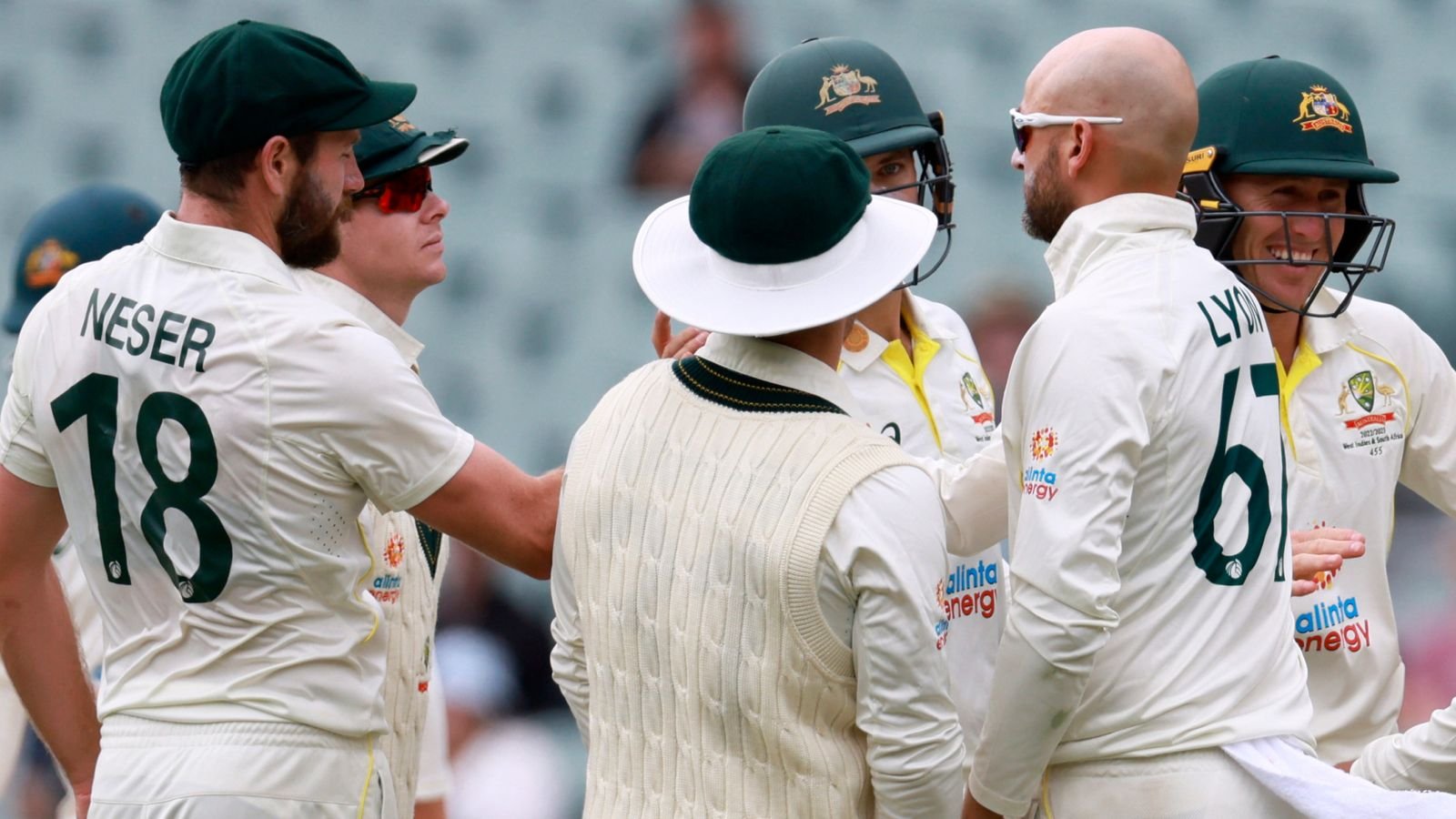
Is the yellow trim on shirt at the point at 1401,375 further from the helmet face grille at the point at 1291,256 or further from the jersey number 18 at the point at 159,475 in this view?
the jersey number 18 at the point at 159,475

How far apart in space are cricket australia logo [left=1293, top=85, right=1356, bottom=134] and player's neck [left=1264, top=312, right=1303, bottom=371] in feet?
1.05

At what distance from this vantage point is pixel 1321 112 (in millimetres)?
2936

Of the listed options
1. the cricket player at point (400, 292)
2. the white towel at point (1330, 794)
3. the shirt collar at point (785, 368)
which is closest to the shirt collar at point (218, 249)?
the cricket player at point (400, 292)

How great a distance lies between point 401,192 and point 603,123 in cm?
254

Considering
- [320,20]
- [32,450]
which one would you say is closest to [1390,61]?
[320,20]

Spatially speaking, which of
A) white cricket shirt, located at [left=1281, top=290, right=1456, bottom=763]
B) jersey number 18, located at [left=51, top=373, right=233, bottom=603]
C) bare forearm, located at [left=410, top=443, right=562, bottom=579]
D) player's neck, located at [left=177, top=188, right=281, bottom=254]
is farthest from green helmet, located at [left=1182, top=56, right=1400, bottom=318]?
jersey number 18, located at [left=51, top=373, right=233, bottom=603]

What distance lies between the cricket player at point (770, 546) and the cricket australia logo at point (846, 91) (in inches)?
41.2

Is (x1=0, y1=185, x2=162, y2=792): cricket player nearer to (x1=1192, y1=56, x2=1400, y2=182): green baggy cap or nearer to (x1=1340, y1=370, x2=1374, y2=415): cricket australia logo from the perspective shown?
(x1=1192, y1=56, x2=1400, y2=182): green baggy cap

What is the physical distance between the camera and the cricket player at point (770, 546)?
2.01m

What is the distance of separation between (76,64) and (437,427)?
375 centimetres

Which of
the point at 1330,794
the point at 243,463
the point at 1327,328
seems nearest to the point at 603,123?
the point at 1327,328

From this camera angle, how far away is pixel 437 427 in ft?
7.69

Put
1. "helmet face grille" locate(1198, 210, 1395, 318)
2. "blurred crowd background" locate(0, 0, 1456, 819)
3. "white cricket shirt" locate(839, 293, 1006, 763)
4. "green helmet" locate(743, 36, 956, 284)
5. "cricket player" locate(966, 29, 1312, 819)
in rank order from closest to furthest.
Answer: "cricket player" locate(966, 29, 1312, 819) < "helmet face grille" locate(1198, 210, 1395, 318) < "white cricket shirt" locate(839, 293, 1006, 763) < "green helmet" locate(743, 36, 956, 284) < "blurred crowd background" locate(0, 0, 1456, 819)

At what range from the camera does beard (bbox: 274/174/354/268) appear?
7.89ft
